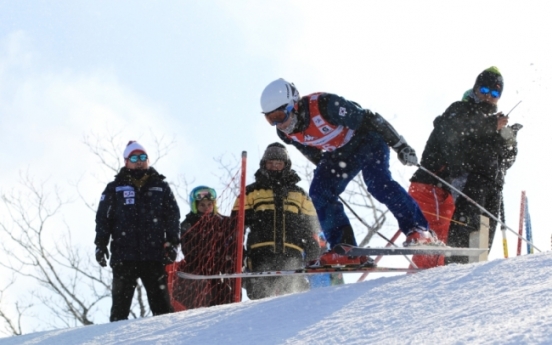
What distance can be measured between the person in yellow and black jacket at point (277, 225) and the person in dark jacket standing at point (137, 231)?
0.73 metres

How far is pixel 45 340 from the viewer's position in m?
4.95

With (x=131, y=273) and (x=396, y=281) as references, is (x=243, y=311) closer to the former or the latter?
(x=396, y=281)

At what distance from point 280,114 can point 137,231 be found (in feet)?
5.25

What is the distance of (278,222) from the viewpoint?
6820mm

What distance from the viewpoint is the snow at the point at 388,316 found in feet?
11.5

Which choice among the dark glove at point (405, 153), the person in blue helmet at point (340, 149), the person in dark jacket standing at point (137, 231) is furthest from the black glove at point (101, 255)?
the dark glove at point (405, 153)

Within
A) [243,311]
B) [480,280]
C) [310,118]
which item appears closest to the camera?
[480,280]

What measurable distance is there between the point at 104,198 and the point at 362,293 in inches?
107

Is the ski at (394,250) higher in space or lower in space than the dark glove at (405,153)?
lower

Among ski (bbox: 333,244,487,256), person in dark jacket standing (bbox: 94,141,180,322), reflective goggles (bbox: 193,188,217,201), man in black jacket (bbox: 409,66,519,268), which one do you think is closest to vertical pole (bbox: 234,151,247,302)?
reflective goggles (bbox: 193,188,217,201)

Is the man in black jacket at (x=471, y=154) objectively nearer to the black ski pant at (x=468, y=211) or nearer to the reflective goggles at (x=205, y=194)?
the black ski pant at (x=468, y=211)

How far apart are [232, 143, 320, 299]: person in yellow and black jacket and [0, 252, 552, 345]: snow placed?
1.74m

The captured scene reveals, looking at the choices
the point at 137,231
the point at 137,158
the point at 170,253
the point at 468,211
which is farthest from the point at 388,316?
the point at 137,158

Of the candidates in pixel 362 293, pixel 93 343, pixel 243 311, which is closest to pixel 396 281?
pixel 362 293
